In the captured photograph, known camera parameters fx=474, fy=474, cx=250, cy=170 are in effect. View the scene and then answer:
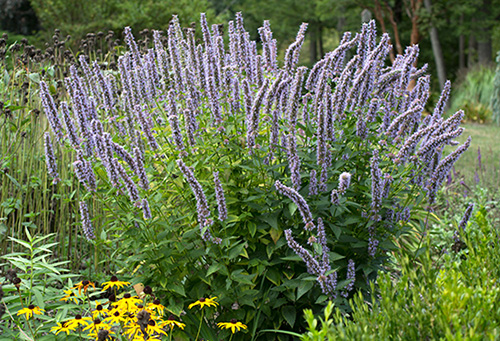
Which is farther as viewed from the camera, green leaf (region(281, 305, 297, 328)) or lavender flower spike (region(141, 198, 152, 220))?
green leaf (region(281, 305, 297, 328))

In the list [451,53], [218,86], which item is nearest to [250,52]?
[218,86]

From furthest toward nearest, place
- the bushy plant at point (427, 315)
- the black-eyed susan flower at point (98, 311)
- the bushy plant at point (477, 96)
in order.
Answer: the bushy plant at point (477, 96)
the black-eyed susan flower at point (98, 311)
the bushy plant at point (427, 315)

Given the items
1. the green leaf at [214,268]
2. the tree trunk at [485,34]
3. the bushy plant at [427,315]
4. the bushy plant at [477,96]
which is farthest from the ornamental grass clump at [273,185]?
the tree trunk at [485,34]

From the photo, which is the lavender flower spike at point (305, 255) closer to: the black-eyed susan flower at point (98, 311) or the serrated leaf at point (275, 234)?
the serrated leaf at point (275, 234)

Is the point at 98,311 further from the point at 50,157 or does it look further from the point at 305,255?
the point at 50,157

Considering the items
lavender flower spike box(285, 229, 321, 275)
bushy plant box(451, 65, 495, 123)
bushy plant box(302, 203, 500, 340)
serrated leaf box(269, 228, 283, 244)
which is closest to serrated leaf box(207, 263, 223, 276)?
serrated leaf box(269, 228, 283, 244)

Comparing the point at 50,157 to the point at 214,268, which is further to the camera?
the point at 50,157

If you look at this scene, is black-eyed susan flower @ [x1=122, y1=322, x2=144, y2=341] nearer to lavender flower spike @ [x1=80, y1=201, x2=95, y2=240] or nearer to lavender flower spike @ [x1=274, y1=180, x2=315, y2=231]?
Answer: lavender flower spike @ [x1=80, y1=201, x2=95, y2=240]

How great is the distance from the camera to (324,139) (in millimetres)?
2883

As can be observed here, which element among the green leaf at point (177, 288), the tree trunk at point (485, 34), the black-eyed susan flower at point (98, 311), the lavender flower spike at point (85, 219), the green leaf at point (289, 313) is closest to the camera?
the black-eyed susan flower at point (98, 311)

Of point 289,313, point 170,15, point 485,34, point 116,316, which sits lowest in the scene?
point 289,313

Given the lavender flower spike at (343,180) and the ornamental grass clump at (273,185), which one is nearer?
the lavender flower spike at (343,180)

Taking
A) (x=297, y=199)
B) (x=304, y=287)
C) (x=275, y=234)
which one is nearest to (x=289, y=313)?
(x=304, y=287)

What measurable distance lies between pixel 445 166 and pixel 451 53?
33.8 meters
